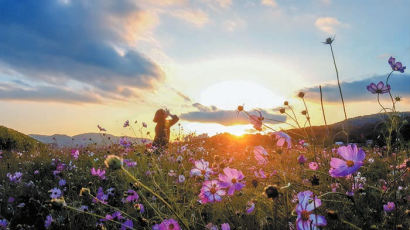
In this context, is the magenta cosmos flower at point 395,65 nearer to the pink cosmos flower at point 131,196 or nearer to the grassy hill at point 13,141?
the pink cosmos flower at point 131,196

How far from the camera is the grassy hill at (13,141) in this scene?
1188 cm

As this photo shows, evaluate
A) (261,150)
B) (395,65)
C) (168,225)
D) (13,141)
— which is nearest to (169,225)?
(168,225)

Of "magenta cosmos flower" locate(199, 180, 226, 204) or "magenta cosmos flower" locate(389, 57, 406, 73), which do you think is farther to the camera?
"magenta cosmos flower" locate(389, 57, 406, 73)

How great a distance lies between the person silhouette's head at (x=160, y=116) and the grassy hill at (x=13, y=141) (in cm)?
484

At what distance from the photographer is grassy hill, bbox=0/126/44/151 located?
39.0 ft

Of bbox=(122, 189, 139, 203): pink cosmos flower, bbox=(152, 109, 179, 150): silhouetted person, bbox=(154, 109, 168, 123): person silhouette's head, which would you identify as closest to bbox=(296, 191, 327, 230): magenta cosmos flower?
bbox=(122, 189, 139, 203): pink cosmos flower

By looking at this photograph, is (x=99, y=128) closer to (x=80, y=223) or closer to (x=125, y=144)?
(x=125, y=144)

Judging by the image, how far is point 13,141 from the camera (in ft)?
39.8

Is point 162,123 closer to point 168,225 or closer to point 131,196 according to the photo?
point 131,196

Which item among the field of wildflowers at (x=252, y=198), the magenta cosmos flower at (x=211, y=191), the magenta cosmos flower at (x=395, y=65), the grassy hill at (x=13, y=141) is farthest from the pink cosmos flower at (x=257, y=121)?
the grassy hill at (x=13, y=141)

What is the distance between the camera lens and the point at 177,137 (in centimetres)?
634

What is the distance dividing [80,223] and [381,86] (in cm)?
251

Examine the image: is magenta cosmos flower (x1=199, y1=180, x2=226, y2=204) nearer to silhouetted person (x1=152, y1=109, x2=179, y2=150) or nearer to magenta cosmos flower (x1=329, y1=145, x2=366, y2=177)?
magenta cosmos flower (x1=329, y1=145, x2=366, y2=177)

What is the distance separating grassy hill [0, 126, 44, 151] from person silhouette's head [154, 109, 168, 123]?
15.9 feet
